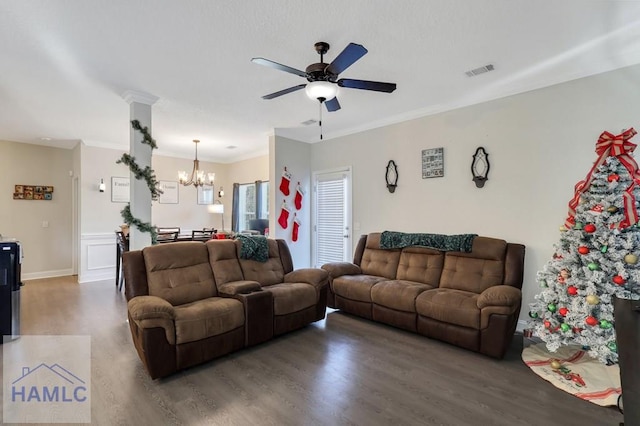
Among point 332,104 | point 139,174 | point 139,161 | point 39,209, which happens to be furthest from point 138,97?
point 39,209

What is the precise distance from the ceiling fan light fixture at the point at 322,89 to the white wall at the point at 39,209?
269 inches

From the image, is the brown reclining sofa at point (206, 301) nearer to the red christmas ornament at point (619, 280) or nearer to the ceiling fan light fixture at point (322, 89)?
the ceiling fan light fixture at point (322, 89)

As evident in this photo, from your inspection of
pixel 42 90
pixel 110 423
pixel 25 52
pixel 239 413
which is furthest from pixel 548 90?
pixel 42 90

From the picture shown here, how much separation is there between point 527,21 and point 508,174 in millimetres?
1780

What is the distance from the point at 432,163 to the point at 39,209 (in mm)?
7706

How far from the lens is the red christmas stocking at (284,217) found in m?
5.66

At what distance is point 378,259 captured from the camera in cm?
459

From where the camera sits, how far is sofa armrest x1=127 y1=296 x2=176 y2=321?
2.54 m

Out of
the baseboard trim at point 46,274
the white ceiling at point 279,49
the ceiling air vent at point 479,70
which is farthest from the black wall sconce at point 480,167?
the baseboard trim at point 46,274

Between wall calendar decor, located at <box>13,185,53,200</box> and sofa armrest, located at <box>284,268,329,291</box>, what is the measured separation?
5.92m

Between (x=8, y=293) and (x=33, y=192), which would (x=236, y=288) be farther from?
(x=33, y=192)

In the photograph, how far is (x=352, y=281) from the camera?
4188 millimetres

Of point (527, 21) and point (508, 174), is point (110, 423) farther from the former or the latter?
point (508, 174)

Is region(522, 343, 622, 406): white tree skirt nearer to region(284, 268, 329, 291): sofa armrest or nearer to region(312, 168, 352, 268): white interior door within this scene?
region(284, 268, 329, 291): sofa armrest
